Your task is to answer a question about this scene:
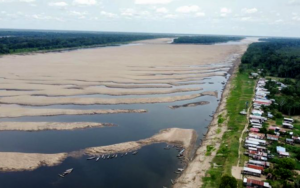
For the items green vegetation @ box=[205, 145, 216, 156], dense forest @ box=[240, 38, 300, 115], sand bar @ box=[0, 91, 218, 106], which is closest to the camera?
green vegetation @ box=[205, 145, 216, 156]

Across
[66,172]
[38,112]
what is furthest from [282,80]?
[66,172]

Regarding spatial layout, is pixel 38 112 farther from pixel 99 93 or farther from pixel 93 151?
pixel 93 151

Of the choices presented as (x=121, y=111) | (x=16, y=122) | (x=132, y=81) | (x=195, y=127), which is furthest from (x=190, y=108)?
(x=16, y=122)

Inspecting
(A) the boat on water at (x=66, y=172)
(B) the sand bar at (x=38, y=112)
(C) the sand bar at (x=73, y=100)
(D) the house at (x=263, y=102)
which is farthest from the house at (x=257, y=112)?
(A) the boat on water at (x=66, y=172)

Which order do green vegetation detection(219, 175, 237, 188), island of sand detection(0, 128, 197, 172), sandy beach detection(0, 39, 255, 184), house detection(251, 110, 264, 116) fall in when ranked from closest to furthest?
green vegetation detection(219, 175, 237, 188) → island of sand detection(0, 128, 197, 172) → sandy beach detection(0, 39, 255, 184) → house detection(251, 110, 264, 116)

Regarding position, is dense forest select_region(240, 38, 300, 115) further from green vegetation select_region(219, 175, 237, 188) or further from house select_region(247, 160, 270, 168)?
green vegetation select_region(219, 175, 237, 188)

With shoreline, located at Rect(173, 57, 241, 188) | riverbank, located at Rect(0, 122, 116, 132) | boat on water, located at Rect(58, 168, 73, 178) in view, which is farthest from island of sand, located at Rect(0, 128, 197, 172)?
riverbank, located at Rect(0, 122, 116, 132)

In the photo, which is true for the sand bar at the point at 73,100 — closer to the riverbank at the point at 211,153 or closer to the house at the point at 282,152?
the riverbank at the point at 211,153

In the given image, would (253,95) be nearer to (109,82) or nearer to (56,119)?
(109,82)
